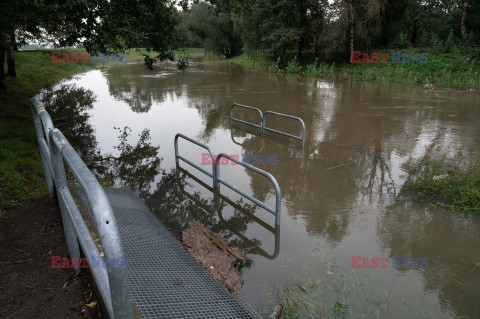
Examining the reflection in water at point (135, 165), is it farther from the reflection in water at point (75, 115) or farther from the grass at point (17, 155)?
the grass at point (17, 155)

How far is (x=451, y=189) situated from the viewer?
5137 mm

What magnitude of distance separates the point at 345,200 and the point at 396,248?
4.30ft

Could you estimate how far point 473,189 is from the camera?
191 inches

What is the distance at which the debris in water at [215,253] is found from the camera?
3.34 metres

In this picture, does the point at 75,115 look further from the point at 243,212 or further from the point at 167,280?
the point at 167,280

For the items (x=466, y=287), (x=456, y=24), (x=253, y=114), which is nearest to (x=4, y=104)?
(x=253, y=114)

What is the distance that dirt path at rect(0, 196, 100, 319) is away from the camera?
1.96 meters

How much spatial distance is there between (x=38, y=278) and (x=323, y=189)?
14.6ft

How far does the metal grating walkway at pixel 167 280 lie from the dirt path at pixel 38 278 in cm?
49

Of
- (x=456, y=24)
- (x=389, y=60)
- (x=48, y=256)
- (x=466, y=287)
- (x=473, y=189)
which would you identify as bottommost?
(x=466, y=287)

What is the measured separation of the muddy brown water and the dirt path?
1700mm

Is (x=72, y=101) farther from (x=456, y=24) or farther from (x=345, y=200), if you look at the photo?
(x=456, y=24)
